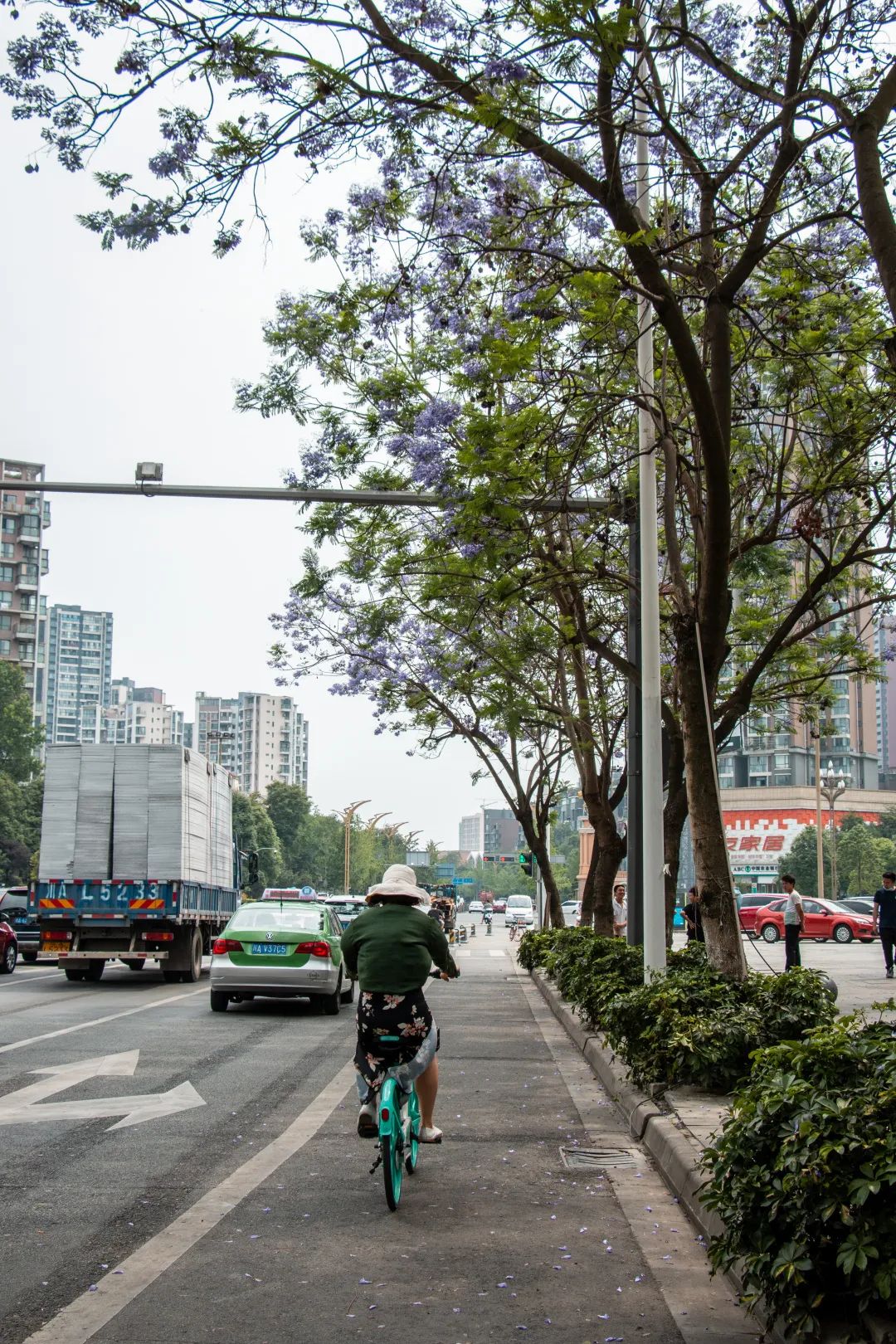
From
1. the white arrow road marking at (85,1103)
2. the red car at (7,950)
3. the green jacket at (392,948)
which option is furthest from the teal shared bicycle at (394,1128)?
the red car at (7,950)

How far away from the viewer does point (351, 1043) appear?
1398 centimetres

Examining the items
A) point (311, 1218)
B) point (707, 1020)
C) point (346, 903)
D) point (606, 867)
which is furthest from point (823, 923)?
point (311, 1218)

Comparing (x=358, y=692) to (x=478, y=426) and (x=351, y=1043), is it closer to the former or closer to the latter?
(x=351, y=1043)

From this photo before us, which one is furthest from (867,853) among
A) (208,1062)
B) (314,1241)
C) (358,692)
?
(314,1241)

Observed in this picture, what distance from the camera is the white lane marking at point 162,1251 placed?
15.5 ft

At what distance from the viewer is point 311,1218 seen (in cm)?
644

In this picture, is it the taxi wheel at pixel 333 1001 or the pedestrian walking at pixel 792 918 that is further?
the pedestrian walking at pixel 792 918

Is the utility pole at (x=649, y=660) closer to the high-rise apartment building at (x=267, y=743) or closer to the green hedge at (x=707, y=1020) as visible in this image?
the green hedge at (x=707, y=1020)

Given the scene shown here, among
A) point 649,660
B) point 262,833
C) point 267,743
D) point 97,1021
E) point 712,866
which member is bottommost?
point 97,1021

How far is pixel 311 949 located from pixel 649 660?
636cm

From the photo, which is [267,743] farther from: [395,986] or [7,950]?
[395,986]

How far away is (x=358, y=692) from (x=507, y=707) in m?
3.68

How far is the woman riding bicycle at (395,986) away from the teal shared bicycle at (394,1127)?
6 centimetres

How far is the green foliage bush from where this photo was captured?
4277 mm
